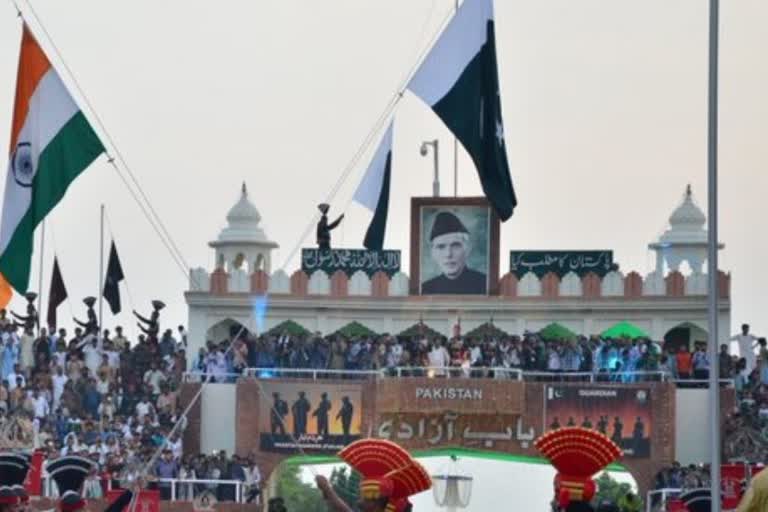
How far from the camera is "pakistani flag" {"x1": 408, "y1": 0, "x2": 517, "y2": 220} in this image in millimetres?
36750

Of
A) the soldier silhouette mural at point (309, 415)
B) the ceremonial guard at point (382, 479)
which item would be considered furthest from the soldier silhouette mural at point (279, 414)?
the ceremonial guard at point (382, 479)

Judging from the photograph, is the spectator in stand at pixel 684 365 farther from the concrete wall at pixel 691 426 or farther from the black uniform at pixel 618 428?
the black uniform at pixel 618 428

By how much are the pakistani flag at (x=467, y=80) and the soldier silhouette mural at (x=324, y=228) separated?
1221cm

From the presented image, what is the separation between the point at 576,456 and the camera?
18922 mm

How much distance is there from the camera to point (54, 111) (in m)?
30.7

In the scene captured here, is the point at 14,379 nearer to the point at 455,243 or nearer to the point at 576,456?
the point at 455,243

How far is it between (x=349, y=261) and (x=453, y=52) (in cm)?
1543

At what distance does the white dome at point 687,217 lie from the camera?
59156 mm

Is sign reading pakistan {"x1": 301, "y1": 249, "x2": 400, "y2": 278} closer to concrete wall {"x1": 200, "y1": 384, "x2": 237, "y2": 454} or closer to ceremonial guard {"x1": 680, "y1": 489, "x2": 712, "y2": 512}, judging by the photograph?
concrete wall {"x1": 200, "y1": 384, "x2": 237, "y2": 454}

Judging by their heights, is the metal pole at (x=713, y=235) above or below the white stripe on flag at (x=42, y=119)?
below

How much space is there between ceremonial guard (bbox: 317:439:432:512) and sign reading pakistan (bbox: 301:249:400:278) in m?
32.1

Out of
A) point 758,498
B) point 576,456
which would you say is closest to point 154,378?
point 576,456

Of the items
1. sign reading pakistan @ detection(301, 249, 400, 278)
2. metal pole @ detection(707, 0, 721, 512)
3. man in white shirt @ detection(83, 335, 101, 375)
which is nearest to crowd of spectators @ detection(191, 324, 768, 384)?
man in white shirt @ detection(83, 335, 101, 375)

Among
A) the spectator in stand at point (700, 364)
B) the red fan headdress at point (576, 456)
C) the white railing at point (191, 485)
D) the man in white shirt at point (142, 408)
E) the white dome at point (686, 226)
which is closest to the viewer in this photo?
the red fan headdress at point (576, 456)
